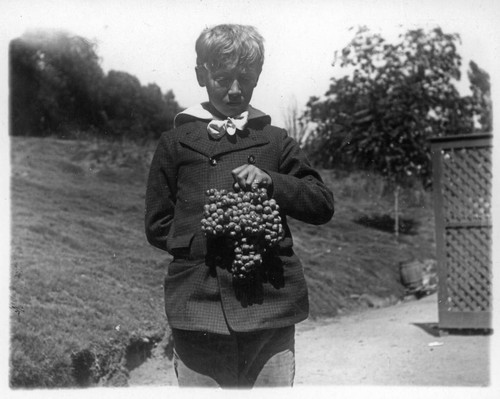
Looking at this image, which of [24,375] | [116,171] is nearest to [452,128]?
[116,171]

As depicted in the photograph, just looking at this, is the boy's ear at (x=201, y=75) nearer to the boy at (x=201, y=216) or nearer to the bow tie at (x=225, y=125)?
the boy at (x=201, y=216)

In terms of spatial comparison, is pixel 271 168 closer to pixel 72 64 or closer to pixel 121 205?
pixel 72 64

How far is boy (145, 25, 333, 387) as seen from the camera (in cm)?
203

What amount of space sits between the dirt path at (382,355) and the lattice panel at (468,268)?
373mm

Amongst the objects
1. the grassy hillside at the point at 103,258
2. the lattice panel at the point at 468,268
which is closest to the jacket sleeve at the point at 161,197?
the grassy hillside at the point at 103,258

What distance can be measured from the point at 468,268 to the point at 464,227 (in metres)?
0.43

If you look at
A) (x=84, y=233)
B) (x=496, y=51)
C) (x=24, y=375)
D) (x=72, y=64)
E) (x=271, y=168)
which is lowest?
(x=24, y=375)

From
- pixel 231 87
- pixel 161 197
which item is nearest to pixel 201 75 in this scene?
pixel 231 87

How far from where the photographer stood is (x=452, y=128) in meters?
9.84

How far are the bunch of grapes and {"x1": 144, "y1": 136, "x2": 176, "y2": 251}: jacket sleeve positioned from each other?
268 millimetres

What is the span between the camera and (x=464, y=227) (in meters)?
6.68

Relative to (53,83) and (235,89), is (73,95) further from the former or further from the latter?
(235,89)

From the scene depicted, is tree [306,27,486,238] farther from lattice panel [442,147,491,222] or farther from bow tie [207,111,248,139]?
bow tie [207,111,248,139]

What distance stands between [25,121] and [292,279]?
5856 millimetres
